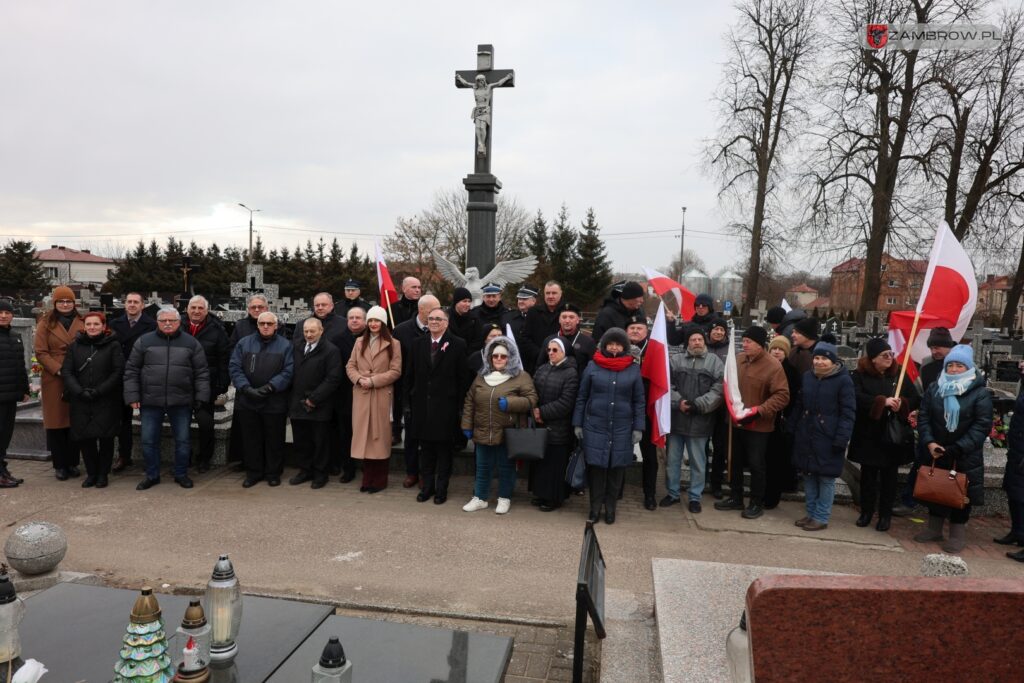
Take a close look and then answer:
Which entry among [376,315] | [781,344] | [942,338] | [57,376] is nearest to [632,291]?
[781,344]

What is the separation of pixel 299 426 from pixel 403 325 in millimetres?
1499

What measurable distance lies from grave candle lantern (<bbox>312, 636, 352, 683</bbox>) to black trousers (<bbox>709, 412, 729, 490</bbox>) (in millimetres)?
5051

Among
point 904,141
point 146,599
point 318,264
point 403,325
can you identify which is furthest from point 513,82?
point 318,264

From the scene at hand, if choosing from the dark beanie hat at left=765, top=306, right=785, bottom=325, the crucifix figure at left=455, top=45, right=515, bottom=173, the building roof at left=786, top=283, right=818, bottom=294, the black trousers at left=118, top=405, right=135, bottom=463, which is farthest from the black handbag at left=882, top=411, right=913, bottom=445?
the building roof at left=786, top=283, right=818, bottom=294

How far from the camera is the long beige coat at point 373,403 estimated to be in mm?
6648

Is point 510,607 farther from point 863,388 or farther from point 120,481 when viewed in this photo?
point 120,481

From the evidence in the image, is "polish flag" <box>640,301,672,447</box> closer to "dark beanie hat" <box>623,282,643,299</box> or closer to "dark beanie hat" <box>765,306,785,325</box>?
"dark beanie hat" <box>623,282,643,299</box>

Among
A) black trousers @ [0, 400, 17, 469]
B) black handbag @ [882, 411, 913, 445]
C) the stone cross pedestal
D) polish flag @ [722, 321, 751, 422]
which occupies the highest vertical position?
the stone cross pedestal

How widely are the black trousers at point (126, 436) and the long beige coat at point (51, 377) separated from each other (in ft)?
1.63

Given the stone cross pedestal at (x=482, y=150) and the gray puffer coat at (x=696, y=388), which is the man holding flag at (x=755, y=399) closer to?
the gray puffer coat at (x=696, y=388)

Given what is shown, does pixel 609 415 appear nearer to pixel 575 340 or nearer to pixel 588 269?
pixel 575 340

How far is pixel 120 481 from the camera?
23.1ft

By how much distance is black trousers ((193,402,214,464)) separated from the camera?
286 inches

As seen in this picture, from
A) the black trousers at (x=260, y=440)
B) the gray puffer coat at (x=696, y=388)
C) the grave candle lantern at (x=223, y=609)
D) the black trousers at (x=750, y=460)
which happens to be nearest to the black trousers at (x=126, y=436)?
the black trousers at (x=260, y=440)
